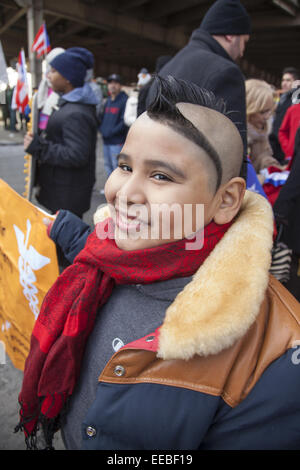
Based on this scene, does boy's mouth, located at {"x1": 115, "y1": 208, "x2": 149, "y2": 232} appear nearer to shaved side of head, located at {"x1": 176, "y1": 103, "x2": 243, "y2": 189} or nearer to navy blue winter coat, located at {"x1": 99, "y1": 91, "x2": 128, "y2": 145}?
shaved side of head, located at {"x1": 176, "y1": 103, "x2": 243, "y2": 189}

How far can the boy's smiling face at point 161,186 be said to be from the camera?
80cm

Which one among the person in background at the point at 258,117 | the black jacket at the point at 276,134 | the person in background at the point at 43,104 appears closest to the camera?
the person in background at the point at 43,104

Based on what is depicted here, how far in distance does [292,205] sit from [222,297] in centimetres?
189

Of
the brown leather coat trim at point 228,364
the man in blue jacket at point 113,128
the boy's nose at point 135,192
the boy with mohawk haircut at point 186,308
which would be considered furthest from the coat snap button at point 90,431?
the man in blue jacket at point 113,128

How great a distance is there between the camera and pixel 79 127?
8.18 ft

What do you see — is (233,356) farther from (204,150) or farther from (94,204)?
(94,204)

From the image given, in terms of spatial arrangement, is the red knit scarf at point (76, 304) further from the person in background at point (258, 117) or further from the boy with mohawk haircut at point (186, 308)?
the person in background at point (258, 117)

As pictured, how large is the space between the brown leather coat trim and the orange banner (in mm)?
774

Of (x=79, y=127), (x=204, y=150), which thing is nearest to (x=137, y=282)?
(x=204, y=150)

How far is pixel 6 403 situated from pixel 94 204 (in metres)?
3.61

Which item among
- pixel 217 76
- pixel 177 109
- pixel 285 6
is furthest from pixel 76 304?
pixel 285 6

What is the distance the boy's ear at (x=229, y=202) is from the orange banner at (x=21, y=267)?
82cm

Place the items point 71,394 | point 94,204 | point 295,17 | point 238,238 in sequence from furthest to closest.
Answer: point 295,17 < point 94,204 < point 71,394 < point 238,238

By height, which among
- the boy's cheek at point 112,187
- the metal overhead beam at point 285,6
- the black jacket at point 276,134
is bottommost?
the black jacket at point 276,134
